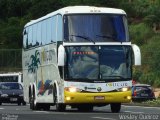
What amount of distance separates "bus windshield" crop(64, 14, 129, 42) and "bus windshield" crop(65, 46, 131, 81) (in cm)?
41

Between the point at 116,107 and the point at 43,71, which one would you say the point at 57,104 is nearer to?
the point at 116,107

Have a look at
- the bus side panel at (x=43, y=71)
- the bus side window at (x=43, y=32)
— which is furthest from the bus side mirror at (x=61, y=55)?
the bus side window at (x=43, y=32)

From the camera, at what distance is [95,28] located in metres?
33.3

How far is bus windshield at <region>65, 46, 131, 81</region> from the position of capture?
3300 cm

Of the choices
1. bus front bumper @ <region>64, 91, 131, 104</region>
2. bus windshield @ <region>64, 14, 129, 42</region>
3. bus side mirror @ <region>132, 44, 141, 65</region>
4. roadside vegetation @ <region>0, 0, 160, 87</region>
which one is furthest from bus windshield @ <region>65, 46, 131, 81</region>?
roadside vegetation @ <region>0, 0, 160, 87</region>

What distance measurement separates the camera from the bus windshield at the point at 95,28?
3319 cm

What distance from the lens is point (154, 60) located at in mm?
74125

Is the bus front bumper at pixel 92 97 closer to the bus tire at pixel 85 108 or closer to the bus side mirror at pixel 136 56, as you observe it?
the bus side mirror at pixel 136 56

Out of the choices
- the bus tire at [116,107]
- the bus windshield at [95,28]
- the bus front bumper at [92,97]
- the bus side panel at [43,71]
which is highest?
the bus windshield at [95,28]

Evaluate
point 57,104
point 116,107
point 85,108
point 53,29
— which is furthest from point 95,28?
point 85,108

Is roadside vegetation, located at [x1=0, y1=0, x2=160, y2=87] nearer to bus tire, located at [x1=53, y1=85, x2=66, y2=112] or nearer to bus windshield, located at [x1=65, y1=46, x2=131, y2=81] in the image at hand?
bus tire, located at [x1=53, y1=85, x2=66, y2=112]

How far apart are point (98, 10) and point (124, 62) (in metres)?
2.47

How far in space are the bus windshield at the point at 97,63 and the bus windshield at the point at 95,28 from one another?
16.2 inches

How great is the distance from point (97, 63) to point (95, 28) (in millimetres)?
1445
